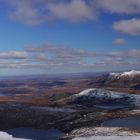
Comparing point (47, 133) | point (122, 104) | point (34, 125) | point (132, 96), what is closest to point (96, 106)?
point (122, 104)

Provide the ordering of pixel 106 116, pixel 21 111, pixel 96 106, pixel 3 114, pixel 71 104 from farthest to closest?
pixel 71 104 < pixel 96 106 < pixel 21 111 < pixel 3 114 < pixel 106 116

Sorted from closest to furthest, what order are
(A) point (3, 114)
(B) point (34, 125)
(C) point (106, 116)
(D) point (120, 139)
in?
(D) point (120, 139)
(B) point (34, 125)
(C) point (106, 116)
(A) point (3, 114)

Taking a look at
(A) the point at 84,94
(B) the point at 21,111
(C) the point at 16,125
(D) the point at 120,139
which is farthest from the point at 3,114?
(D) the point at 120,139

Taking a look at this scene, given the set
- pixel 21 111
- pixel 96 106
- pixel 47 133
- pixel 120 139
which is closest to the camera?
pixel 120 139

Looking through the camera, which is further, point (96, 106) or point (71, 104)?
point (71, 104)

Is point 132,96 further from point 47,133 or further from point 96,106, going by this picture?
point 47,133

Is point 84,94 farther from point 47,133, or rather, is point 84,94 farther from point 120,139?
point 120,139
